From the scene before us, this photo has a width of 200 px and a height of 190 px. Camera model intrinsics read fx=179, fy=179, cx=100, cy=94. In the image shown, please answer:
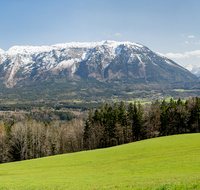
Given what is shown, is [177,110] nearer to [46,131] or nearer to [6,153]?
[46,131]

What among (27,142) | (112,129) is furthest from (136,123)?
(27,142)

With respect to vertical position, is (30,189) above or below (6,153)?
above

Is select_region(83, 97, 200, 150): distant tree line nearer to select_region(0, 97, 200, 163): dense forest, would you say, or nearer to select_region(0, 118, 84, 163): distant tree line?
select_region(0, 97, 200, 163): dense forest

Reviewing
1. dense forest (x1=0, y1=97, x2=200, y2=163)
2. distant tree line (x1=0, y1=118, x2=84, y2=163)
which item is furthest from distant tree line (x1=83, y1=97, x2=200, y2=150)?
distant tree line (x1=0, y1=118, x2=84, y2=163)

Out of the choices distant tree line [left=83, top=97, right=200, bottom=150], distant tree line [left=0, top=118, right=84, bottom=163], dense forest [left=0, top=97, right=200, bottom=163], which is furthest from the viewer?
distant tree line [left=83, top=97, right=200, bottom=150]

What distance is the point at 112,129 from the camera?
71.1 metres

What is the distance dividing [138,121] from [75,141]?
30563mm

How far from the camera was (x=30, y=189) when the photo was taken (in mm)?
19297

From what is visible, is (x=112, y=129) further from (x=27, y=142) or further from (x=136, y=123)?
(x=27, y=142)

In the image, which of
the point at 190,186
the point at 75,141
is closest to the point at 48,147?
the point at 75,141

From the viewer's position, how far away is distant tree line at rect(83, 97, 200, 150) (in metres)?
71.2

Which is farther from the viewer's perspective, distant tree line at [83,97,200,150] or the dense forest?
distant tree line at [83,97,200,150]

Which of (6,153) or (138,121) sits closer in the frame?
(6,153)

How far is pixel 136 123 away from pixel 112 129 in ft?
33.2
